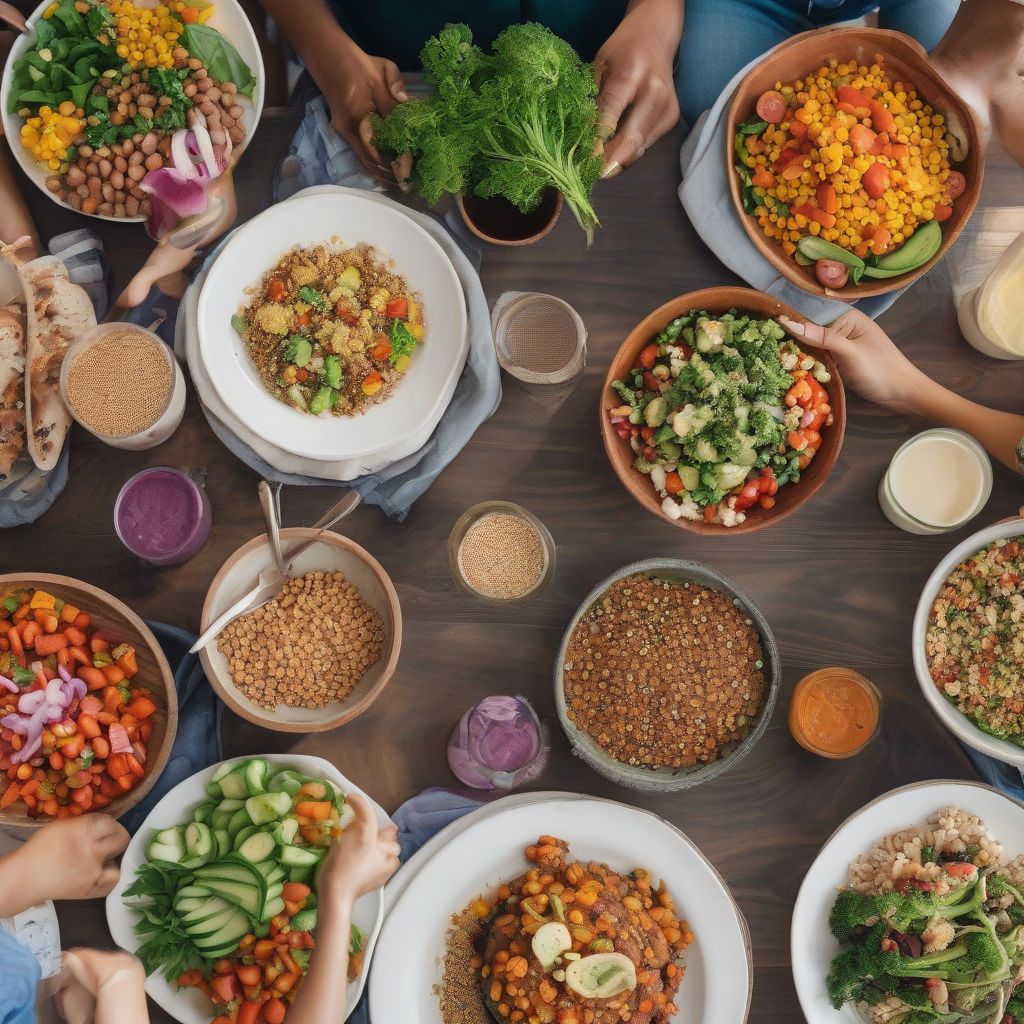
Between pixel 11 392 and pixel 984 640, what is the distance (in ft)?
6.31

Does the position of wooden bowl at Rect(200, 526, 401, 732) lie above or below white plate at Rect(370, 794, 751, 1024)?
above

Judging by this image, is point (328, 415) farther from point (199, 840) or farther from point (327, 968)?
point (327, 968)

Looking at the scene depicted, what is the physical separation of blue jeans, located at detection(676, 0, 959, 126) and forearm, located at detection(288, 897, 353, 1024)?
1683 millimetres

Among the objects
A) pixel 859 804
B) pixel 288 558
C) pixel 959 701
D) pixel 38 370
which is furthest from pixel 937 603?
pixel 38 370

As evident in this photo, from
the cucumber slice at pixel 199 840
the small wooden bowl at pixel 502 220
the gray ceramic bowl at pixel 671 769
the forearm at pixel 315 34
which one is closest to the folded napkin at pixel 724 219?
the small wooden bowl at pixel 502 220

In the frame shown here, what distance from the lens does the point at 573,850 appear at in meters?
1.65

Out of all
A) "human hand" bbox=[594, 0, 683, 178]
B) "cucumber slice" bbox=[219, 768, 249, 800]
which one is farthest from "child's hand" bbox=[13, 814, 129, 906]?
"human hand" bbox=[594, 0, 683, 178]

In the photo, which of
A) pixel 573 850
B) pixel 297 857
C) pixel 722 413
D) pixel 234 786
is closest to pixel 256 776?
pixel 234 786

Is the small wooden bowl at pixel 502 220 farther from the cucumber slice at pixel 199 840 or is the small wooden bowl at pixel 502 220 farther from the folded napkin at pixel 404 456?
the cucumber slice at pixel 199 840

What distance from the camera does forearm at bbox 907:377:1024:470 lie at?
66.6 inches

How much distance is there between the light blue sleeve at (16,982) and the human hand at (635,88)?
1721mm

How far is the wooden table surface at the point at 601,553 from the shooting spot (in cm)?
173

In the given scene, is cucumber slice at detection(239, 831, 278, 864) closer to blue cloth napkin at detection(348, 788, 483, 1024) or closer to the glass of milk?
blue cloth napkin at detection(348, 788, 483, 1024)

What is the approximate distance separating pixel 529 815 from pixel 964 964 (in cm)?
82
